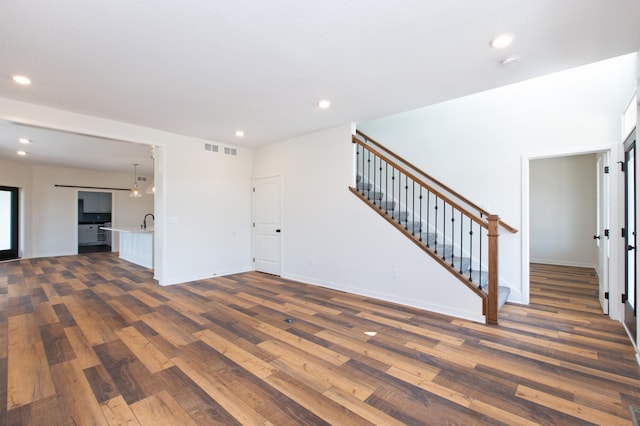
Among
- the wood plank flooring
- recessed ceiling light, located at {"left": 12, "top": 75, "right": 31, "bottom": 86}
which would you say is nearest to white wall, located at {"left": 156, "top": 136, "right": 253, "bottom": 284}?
the wood plank flooring

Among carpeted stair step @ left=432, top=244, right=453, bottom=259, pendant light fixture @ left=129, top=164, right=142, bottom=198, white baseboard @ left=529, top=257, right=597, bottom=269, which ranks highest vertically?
pendant light fixture @ left=129, top=164, right=142, bottom=198

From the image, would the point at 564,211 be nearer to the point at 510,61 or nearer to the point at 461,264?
the point at 461,264

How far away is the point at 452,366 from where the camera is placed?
94.8 inches

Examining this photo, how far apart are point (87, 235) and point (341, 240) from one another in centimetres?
1115

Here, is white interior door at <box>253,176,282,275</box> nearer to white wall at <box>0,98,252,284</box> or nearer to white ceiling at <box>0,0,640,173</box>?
white wall at <box>0,98,252,284</box>

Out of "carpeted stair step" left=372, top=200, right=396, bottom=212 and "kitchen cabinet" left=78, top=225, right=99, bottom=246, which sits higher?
"carpeted stair step" left=372, top=200, right=396, bottom=212

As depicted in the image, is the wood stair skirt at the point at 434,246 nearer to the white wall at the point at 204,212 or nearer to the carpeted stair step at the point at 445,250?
the carpeted stair step at the point at 445,250

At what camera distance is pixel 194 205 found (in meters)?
5.53

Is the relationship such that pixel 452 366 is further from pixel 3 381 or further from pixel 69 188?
pixel 69 188

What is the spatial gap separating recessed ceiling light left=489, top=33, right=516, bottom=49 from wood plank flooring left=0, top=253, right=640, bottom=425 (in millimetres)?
2712

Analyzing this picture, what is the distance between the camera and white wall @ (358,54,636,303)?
11.8ft

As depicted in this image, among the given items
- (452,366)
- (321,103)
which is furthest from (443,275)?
(321,103)

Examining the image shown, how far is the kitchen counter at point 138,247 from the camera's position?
6785mm

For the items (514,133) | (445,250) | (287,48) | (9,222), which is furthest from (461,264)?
(9,222)
